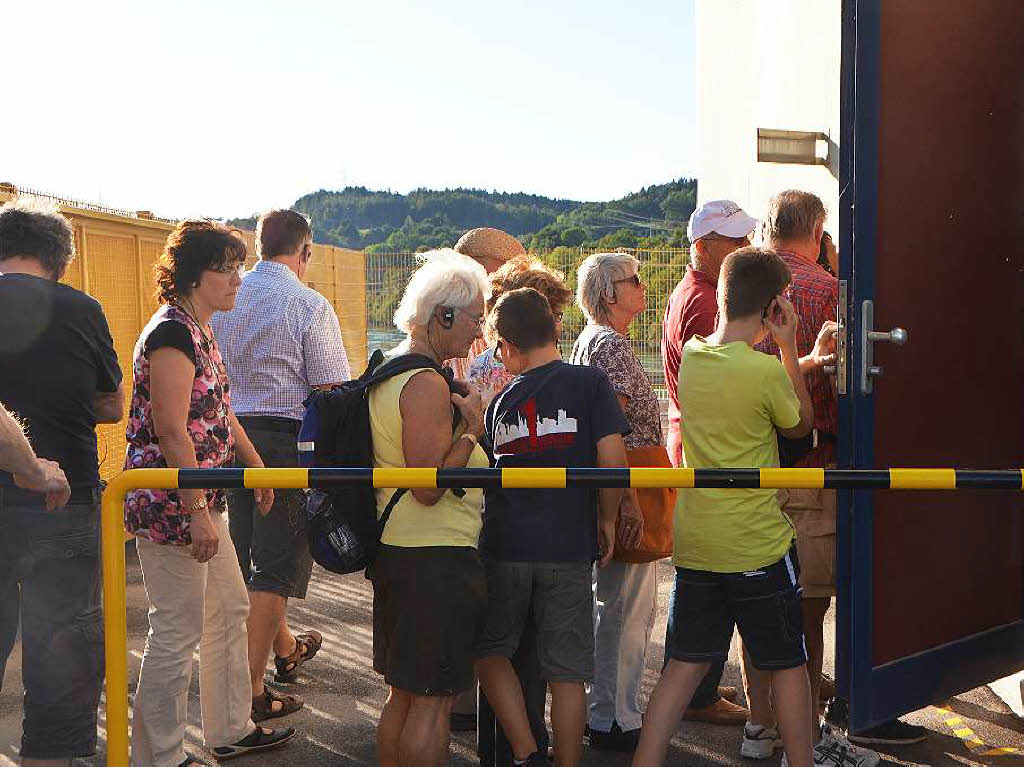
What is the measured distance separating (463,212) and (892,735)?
67722 mm

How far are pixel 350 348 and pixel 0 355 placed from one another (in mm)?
11396

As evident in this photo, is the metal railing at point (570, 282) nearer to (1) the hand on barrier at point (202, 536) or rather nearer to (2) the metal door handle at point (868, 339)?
(2) the metal door handle at point (868, 339)

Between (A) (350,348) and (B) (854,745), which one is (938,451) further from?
(A) (350,348)

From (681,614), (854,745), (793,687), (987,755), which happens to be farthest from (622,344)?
(987,755)

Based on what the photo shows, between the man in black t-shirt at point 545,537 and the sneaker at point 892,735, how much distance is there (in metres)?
1.33

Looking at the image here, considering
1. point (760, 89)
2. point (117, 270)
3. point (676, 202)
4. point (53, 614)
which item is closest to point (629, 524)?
point (53, 614)

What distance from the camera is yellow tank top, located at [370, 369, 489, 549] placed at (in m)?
3.09

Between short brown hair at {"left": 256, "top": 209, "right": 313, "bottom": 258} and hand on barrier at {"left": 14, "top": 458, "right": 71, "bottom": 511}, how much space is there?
1775mm

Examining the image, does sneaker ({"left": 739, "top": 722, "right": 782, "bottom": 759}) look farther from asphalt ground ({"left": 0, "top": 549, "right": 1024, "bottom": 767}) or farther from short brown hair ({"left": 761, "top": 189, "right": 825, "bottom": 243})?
short brown hair ({"left": 761, "top": 189, "right": 825, "bottom": 243})

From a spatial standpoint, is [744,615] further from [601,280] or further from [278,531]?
[278,531]

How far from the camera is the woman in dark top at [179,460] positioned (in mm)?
3422

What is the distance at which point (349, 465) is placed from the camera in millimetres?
3096

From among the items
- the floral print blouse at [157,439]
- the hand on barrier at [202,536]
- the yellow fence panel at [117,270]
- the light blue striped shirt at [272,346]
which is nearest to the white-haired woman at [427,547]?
the hand on barrier at [202,536]

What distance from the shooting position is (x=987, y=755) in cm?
397
